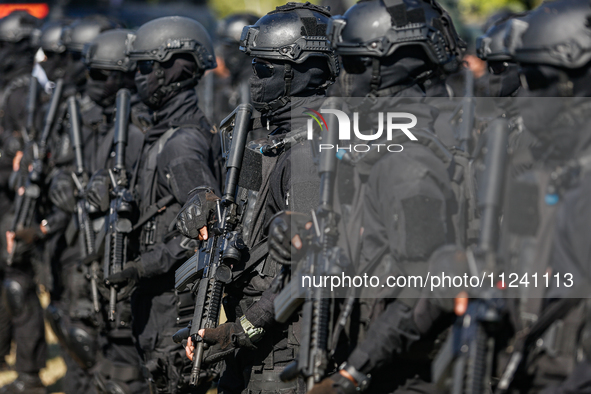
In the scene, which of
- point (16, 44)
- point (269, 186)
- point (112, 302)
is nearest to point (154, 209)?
point (112, 302)

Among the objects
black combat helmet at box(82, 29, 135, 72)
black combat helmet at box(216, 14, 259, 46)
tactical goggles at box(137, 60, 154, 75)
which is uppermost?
black combat helmet at box(216, 14, 259, 46)

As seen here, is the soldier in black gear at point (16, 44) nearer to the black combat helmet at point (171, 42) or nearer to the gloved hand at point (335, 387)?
the black combat helmet at point (171, 42)

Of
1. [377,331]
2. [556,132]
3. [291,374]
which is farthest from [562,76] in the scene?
[291,374]

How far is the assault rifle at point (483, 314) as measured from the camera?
2807 mm

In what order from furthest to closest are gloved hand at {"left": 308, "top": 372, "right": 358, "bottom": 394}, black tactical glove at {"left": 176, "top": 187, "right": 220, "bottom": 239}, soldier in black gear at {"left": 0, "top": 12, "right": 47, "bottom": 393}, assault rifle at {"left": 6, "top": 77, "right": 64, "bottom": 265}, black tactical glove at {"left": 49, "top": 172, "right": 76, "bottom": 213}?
assault rifle at {"left": 6, "top": 77, "right": 64, "bottom": 265}, soldier in black gear at {"left": 0, "top": 12, "right": 47, "bottom": 393}, black tactical glove at {"left": 49, "top": 172, "right": 76, "bottom": 213}, black tactical glove at {"left": 176, "top": 187, "right": 220, "bottom": 239}, gloved hand at {"left": 308, "top": 372, "right": 358, "bottom": 394}

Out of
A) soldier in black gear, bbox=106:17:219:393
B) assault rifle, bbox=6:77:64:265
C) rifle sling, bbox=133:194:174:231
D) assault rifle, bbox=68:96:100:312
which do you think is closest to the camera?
soldier in black gear, bbox=106:17:219:393

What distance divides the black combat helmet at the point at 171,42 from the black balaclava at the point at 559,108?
11.8 ft

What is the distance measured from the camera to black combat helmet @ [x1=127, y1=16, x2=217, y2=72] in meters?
6.09

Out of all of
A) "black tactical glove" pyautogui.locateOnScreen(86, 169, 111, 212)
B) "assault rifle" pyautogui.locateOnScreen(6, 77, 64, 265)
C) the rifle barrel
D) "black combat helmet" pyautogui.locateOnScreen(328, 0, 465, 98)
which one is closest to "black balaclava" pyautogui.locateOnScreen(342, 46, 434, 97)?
"black combat helmet" pyautogui.locateOnScreen(328, 0, 465, 98)

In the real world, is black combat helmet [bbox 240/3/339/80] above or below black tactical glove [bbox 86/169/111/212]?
above

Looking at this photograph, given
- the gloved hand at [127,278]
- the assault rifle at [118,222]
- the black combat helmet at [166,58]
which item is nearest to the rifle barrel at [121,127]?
the assault rifle at [118,222]

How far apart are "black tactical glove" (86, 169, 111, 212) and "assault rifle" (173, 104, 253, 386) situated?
1.82 meters

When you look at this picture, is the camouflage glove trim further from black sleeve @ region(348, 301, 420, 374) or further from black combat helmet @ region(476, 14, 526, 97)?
black combat helmet @ region(476, 14, 526, 97)

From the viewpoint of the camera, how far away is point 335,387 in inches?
129
